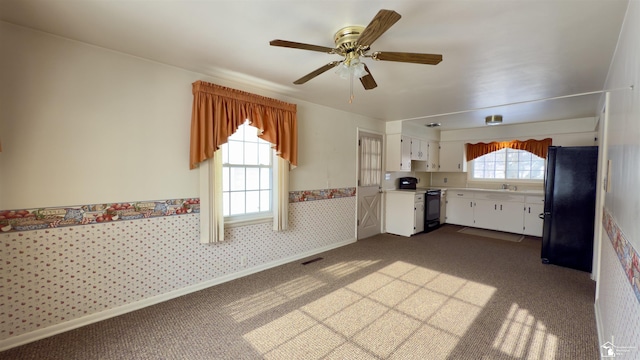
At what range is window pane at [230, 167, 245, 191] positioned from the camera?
3.42 meters

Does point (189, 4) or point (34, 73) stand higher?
point (189, 4)

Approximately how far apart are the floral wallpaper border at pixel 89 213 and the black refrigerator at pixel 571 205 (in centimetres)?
476

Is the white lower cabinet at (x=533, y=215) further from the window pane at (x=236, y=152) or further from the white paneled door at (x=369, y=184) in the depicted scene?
the window pane at (x=236, y=152)

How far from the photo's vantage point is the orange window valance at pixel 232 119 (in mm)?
2945

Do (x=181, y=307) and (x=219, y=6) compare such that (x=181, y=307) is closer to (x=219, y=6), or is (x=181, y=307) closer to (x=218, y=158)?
(x=218, y=158)

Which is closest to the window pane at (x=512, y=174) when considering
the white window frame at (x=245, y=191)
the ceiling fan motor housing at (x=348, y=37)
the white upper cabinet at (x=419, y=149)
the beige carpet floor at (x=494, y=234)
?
the beige carpet floor at (x=494, y=234)

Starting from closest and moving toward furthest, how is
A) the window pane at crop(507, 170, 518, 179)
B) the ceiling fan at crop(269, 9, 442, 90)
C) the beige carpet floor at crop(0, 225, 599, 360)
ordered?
1. the ceiling fan at crop(269, 9, 442, 90)
2. the beige carpet floor at crop(0, 225, 599, 360)
3. the window pane at crop(507, 170, 518, 179)

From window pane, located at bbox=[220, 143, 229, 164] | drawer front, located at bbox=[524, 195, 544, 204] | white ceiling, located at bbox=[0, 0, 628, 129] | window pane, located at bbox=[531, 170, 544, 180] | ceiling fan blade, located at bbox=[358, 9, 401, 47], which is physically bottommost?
drawer front, located at bbox=[524, 195, 544, 204]

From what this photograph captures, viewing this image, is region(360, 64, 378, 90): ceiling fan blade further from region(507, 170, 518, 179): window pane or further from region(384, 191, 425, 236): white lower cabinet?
region(507, 170, 518, 179): window pane

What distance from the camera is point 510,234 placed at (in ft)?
19.1

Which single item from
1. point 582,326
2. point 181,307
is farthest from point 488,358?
point 181,307

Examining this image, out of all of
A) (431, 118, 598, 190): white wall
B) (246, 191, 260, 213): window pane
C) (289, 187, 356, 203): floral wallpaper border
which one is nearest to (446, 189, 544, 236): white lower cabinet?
(431, 118, 598, 190): white wall

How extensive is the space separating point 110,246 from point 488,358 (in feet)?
10.9

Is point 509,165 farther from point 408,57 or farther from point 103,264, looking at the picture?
point 103,264
